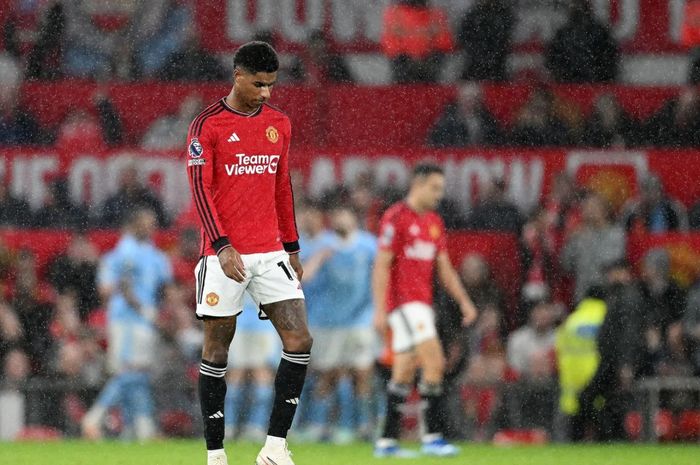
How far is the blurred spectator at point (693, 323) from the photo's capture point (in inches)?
561

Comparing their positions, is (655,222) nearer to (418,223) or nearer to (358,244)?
(358,244)

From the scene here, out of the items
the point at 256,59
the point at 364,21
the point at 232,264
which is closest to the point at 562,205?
the point at 364,21

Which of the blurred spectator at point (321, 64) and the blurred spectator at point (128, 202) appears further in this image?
the blurred spectator at point (321, 64)

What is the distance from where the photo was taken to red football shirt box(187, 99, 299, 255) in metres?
8.50

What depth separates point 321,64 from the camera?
17.0 meters

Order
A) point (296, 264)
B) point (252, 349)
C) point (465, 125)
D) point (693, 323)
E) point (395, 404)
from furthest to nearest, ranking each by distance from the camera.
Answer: point (465, 125)
point (693, 323)
point (252, 349)
point (395, 404)
point (296, 264)

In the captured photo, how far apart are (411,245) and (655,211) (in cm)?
393

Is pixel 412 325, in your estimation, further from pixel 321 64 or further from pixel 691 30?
pixel 691 30

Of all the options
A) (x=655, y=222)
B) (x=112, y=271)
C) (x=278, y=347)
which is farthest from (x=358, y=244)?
(x=655, y=222)

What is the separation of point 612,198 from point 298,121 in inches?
118

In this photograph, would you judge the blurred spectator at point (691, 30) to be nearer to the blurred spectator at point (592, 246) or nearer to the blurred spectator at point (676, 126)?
the blurred spectator at point (676, 126)

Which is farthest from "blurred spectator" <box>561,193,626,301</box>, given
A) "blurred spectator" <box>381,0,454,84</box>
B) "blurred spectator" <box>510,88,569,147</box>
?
"blurred spectator" <box>381,0,454,84</box>

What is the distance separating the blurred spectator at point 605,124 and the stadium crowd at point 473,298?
19mm

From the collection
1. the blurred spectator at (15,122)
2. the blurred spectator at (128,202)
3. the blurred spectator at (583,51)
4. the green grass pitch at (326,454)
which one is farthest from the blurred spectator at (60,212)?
the blurred spectator at (583,51)
